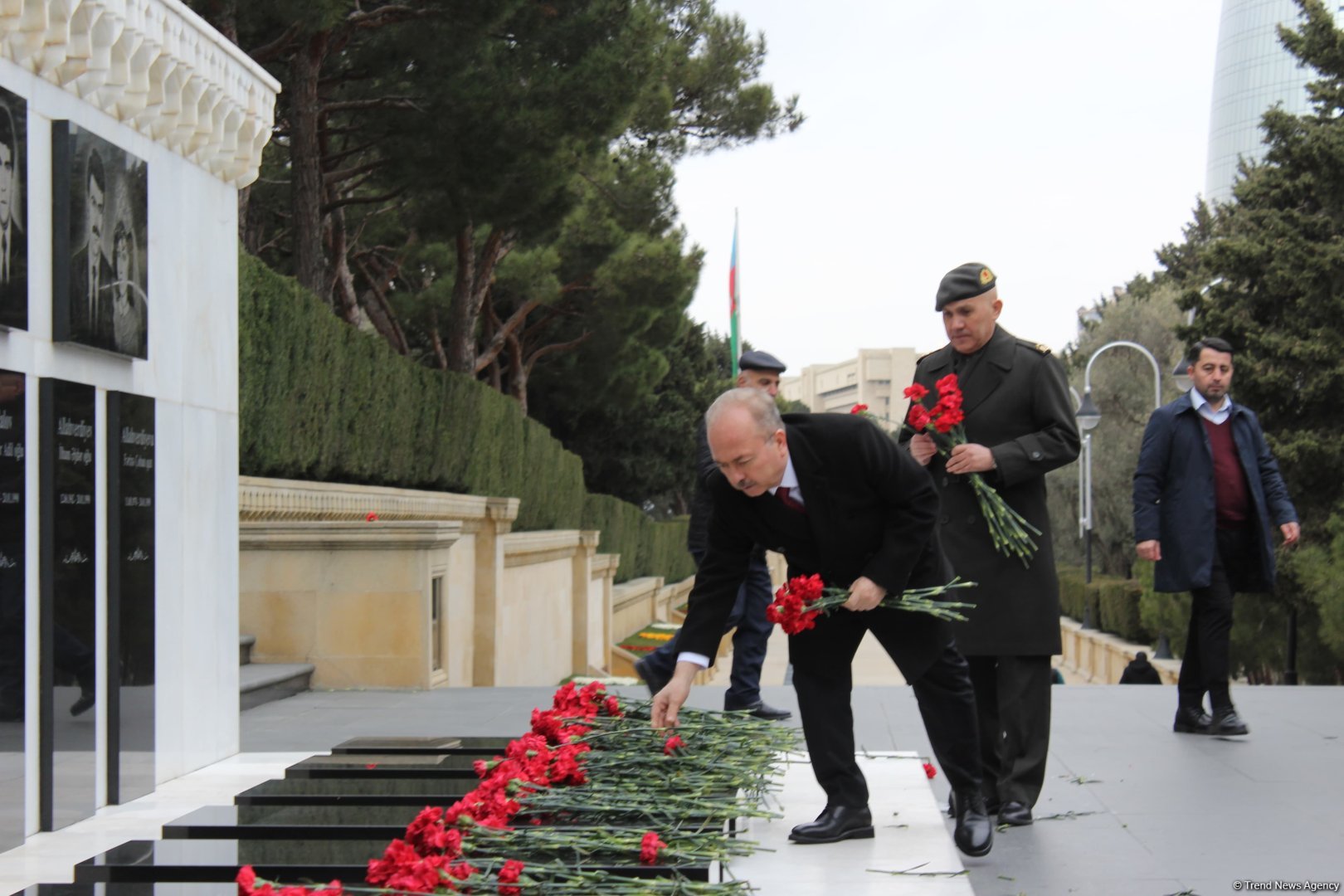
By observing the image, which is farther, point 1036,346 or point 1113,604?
point 1113,604

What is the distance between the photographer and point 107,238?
5.80m

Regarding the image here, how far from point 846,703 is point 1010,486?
1.17 m

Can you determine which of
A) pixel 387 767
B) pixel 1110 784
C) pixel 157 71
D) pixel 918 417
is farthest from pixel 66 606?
pixel 1110 784

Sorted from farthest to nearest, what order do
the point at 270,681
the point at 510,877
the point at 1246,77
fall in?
the point at 1246,77 → the point at 270,681 → the point at 510,877

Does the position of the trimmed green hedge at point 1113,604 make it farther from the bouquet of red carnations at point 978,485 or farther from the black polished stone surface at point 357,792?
the black polished stone surface at point 357,792

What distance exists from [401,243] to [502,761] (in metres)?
28.8

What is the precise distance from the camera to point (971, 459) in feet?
18.2

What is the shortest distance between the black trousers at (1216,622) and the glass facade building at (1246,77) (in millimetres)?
107455

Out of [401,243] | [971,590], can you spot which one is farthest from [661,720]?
[401,243]

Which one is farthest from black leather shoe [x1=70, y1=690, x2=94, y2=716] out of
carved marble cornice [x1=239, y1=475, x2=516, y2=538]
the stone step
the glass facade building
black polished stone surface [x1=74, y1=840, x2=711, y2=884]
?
the glass facade building

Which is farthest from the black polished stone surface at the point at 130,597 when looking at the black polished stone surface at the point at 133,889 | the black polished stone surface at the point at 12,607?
the black polished stone surface at the point at 133,889

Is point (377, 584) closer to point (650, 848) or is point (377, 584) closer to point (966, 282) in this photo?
point (966, 282)

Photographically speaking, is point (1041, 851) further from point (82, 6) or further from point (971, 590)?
point (82, 6)

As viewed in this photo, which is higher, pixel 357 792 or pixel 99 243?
pixel 99 243
